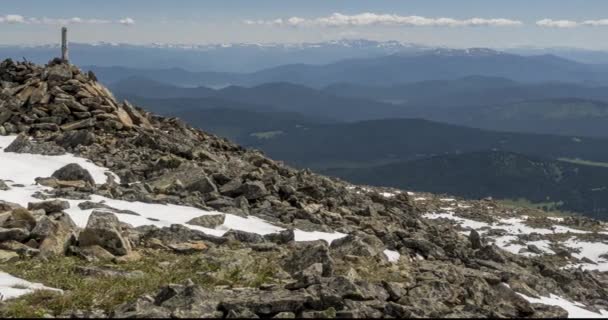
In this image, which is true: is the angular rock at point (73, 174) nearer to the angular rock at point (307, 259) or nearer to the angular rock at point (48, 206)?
the angular rock at point (48, 206)

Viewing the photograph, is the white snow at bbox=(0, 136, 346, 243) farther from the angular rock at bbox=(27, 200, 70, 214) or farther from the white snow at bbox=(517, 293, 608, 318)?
the white snow at bbox=(517, 293, 608, 318)

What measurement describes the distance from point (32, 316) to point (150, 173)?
1761 cm

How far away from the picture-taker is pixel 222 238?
60.5ft

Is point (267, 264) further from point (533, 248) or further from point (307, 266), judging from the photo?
point (533, 248)

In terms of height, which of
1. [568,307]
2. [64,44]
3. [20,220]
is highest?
[64,44]

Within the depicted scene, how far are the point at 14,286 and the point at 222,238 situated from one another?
283 inches

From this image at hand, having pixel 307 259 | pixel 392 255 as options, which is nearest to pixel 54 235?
pixel 307 259

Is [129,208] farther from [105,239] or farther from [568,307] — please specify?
[568,307]

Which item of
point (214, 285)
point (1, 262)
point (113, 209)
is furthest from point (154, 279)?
point (113, 209)

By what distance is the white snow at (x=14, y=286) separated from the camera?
38.5 feet

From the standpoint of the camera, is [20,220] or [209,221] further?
[209,221]

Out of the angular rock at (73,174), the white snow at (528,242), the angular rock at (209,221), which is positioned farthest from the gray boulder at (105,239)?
the white snow at (528,242)

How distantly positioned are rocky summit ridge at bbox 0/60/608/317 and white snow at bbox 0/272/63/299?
0.41m

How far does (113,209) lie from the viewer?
68.4 ft
